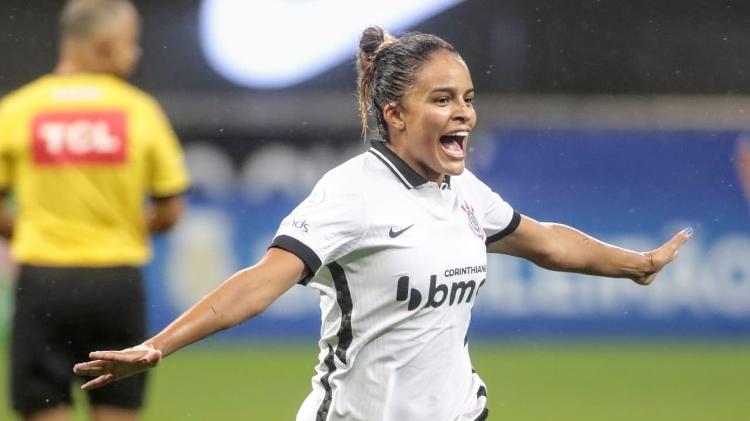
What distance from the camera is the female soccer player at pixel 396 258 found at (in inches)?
143

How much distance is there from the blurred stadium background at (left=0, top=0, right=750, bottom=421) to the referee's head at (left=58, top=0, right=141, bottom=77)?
3697mm

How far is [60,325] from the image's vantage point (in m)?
5.16

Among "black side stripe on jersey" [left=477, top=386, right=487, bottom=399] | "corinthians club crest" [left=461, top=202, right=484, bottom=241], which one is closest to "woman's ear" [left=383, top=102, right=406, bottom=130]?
"corinthians club crest" [left=461, top=202, right=484, bottom=241]

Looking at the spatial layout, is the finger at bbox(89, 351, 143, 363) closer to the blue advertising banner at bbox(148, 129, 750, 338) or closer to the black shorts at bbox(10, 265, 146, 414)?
the black shorts at bbox(10, 265, 146, 414)

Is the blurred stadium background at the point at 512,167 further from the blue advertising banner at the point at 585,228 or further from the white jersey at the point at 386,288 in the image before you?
the white jersey at the point at 386,288

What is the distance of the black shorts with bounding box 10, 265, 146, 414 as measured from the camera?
512 centimetres

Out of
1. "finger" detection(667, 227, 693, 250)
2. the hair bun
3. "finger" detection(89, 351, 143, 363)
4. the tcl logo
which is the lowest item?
"finger" detection(89, 351, 143, 363)

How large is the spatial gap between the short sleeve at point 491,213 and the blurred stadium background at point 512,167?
431 centimetres

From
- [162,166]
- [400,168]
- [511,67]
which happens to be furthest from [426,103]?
[511,67]

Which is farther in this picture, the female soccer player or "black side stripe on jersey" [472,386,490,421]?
"black side stripe on jersey" [472,386,490,421]

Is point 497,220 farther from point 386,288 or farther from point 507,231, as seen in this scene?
point 386,288

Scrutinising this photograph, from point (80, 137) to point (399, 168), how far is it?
1600 millimetres

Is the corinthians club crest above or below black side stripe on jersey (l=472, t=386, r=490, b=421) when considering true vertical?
above

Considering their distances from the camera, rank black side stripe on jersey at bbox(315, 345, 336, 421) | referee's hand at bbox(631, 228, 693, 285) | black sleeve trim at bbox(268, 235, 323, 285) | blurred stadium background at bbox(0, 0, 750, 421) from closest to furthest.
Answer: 1. black sleeve trim at bbox(268, 235, 323, 285)
2. black side stripe on jersey at bbox(315, 345, 336, 421)
3. referee's hand at bbox(631, 228, 693, 285)
4. blurred stadium background at bbox(0, 0, 750, 421)
